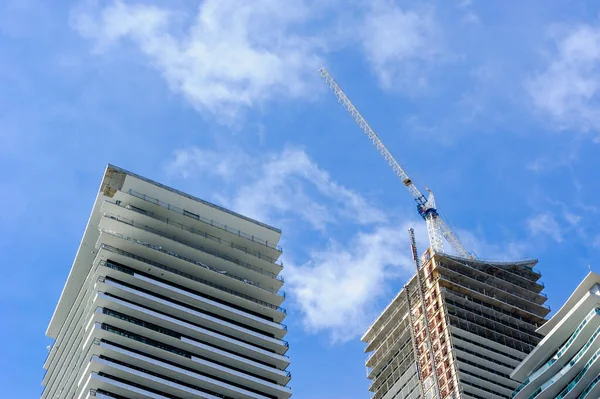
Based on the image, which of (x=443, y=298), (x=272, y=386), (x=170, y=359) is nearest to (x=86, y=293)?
(x=170, y=359)

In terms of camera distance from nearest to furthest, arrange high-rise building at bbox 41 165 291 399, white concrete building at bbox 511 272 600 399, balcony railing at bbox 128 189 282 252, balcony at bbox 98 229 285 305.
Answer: white concrete building at bbox 511 272 600 399 → high-rise building at bbox 41 165 291 399 → balcony at bbox 98 229 285 305 → balcony railing at bbox 128 189 282 252

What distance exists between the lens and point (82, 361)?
373ft

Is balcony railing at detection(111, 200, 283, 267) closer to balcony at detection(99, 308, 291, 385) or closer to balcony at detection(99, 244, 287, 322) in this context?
balcony at detection(99, 244, 287, 322)

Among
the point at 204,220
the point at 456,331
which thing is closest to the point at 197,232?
the point at 204,220

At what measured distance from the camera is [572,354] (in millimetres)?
103688

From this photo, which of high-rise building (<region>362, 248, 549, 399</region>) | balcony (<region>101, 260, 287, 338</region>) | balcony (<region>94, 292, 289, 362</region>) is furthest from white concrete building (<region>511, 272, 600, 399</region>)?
balcony (<region>101, 260, 287, 338</region>)

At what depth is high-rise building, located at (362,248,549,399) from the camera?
142750mm

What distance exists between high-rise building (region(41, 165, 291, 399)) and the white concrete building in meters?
31.2

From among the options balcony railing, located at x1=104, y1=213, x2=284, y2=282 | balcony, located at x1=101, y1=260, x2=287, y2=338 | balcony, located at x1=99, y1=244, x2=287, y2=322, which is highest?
balcony railing, located at x1=104, y1=213, x2=284, y2=282

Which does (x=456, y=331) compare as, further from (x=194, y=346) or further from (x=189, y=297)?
(x=194, y=346)

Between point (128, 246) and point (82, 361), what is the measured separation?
16.2 metres

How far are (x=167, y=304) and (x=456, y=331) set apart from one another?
50.3 metres

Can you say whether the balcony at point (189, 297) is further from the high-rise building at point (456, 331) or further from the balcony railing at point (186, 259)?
the high-rise building at point (456, 331)

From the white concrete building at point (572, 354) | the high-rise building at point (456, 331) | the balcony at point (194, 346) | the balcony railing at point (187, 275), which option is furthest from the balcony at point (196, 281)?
the white concrete building at point (572, 354)
